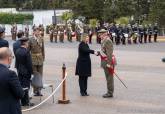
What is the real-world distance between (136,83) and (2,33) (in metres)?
6.36

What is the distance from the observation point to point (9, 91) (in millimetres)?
7422

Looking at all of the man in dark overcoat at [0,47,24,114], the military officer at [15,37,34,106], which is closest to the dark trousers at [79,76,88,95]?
the military officer at [15,37,34,106]

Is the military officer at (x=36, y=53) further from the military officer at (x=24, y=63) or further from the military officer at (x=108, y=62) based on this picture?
the military officer at (x=108, y=62)

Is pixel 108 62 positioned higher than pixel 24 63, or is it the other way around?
pixel 24 63

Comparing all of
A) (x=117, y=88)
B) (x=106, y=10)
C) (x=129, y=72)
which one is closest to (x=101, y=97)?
(x=117, y=88)

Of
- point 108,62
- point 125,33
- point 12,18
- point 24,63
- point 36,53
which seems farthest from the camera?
point 12,18

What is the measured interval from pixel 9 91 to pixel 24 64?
6154 millimetres

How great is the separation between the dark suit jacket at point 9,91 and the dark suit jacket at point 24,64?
19.4ft

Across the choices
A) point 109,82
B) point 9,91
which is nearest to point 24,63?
point 109,82

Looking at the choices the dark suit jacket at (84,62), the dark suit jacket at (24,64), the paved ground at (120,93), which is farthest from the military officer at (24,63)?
the dark suit jacket at (84,62)

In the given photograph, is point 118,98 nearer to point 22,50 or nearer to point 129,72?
point 22,50

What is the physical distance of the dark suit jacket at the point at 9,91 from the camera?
287 inches

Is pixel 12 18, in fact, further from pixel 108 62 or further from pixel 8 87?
pixel 8 87

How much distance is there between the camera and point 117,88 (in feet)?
57.6
